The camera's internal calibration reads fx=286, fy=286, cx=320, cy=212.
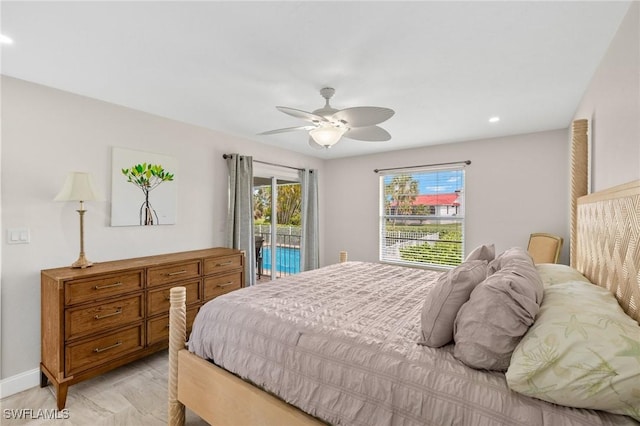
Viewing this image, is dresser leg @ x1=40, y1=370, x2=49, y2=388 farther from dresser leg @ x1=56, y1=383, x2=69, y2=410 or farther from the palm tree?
the palm tree

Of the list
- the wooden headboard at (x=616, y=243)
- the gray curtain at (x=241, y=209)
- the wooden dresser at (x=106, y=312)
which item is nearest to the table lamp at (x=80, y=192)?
the wooden dresser at (x=106, y=312)

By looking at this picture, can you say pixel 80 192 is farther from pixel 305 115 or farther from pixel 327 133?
pixel 327 133

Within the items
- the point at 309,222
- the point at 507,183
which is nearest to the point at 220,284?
the point at 309,222

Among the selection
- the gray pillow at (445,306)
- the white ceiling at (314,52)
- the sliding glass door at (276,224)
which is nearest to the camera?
the gray pillow at (445,306)

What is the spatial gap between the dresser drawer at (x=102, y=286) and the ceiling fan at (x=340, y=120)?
188cm

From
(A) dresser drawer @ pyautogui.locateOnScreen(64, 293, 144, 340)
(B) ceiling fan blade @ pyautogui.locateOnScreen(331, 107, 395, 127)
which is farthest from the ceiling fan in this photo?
(A) dresser drawer @ pyautogui.locateOnScreen(64, 293, 144, 340)

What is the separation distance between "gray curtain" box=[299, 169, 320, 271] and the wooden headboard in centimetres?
371

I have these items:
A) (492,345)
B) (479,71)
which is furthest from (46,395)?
(479,71)

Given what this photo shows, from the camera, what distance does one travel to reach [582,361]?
0.89 metres

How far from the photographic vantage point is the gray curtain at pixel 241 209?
12.5ft

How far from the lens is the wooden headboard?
3.84 ft

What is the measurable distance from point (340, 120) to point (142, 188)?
7.43ft

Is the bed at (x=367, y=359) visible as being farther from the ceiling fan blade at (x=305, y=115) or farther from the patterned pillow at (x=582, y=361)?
the ceiling fan blade at (x=305, y=115)

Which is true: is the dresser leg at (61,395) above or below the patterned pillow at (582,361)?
below
